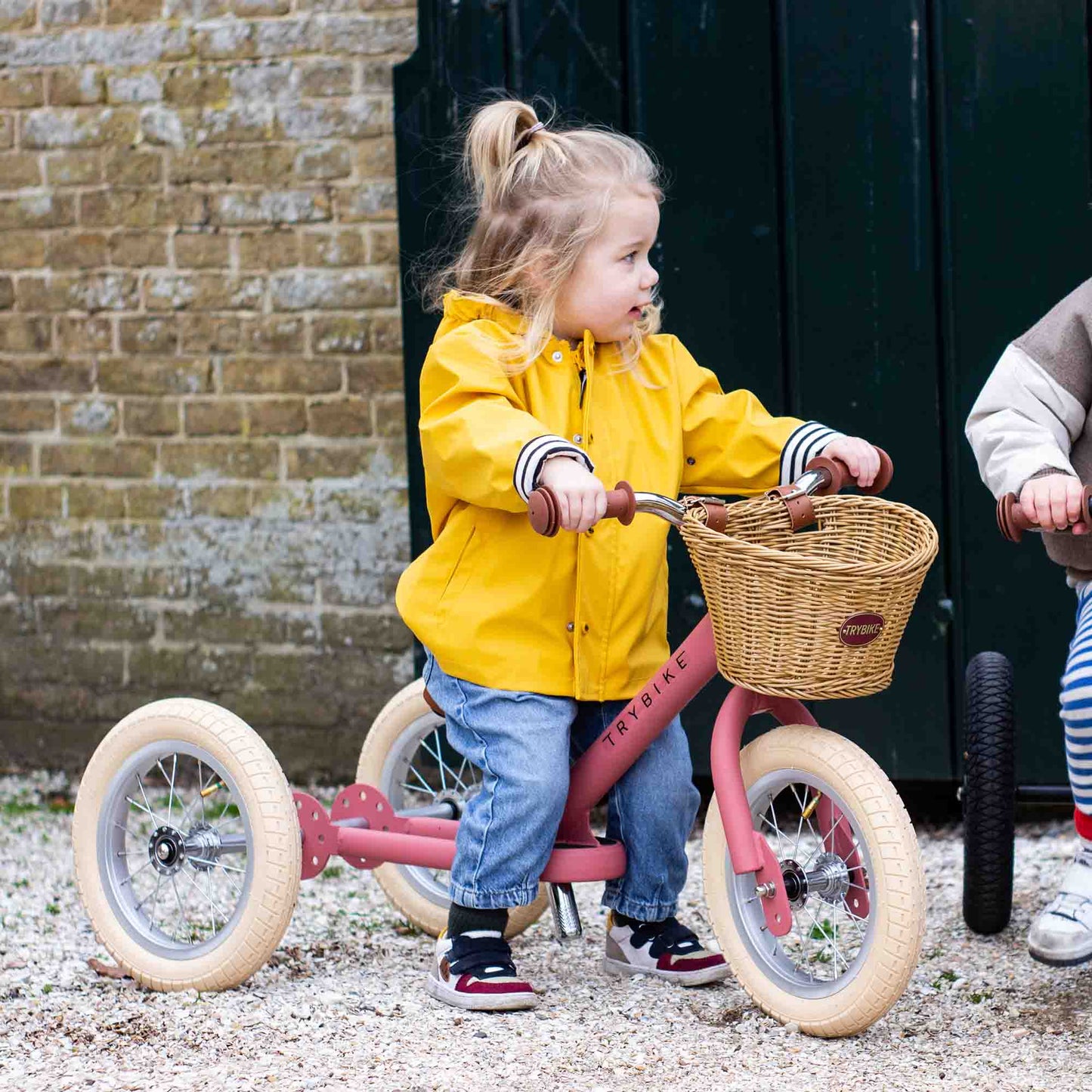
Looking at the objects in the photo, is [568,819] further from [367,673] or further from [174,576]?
[174,576]

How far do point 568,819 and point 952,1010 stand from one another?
0.76m

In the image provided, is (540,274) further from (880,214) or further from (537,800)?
(880,214)

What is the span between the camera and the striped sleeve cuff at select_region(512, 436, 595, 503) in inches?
97.3

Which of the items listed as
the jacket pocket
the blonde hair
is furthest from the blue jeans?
the blonde hair

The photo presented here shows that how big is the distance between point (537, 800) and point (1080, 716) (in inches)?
36.3

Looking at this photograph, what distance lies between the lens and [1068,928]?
261cm

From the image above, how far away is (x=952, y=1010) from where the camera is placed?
2756 millimetres

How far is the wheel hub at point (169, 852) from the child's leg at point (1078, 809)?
155cm

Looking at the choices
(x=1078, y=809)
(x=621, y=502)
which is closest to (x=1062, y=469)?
(x=1078, y=809)

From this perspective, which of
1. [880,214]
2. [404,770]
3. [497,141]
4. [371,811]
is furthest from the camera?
[880,214]

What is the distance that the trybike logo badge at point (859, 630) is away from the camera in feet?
7.82

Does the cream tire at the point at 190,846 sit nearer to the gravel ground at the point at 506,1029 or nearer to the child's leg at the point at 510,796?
the gravel ground at the point at 506,1029

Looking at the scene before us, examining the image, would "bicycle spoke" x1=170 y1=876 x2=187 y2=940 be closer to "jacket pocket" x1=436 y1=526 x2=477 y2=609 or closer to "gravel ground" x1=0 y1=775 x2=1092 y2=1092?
"gravel ground" x1=0 y1=775 x2=1092 y2=1092

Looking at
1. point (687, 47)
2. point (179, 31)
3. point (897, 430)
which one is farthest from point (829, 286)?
point (179, 31)
